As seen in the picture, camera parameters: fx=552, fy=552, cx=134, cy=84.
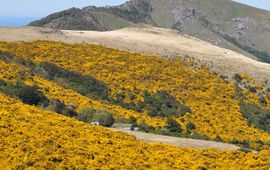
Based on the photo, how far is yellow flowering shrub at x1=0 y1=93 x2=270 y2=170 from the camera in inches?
1152

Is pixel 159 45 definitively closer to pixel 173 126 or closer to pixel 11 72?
pixel 173 126

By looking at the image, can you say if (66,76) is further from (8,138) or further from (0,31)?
(8,138)

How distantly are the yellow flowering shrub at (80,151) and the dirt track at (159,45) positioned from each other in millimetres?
49604

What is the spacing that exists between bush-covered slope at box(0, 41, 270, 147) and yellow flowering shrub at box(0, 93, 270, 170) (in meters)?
21.8

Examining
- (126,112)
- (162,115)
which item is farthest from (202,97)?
(126,112)

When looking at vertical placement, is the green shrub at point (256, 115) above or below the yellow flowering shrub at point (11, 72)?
below

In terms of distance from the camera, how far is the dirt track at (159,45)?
302 ft

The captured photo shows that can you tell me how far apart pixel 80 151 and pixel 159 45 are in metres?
76.2

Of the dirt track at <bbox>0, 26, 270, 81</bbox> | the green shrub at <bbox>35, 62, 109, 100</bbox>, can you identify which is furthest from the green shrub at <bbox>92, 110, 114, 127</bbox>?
the dirt track at <bbox>0, 26, 270, 81</bbox>

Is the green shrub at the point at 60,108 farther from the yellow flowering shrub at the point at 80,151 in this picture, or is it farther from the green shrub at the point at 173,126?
the yellow flowering shrub at the point at 80,151

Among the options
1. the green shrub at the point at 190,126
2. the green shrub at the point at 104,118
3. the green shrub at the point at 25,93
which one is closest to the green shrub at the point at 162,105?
the green shrub at the point at 190,126

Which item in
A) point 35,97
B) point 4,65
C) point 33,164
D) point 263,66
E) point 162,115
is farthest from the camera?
point 263,66

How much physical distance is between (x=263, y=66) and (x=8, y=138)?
81.0 metres

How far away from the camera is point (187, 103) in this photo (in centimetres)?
7431
